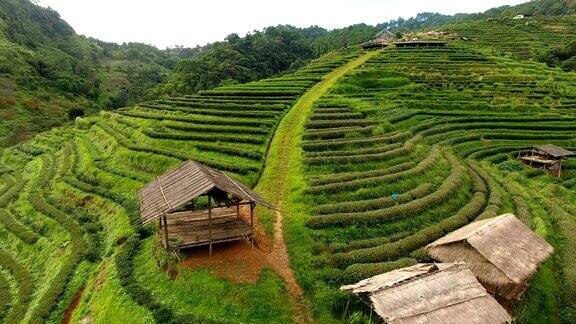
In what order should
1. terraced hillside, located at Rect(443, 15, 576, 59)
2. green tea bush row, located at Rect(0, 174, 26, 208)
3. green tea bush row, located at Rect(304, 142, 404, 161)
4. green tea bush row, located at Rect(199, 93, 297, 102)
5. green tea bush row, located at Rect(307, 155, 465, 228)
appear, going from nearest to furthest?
1. green tea bush row, located at Rect(307, 155, 465, 228)
2. green tea bush row, located at Rect(304, 142, 404, 161)
3. green tea bush row, located at Rect(0, 174, 26, 208)
4. green tea bush row, located at Rect(199, 93, 297, 102)
5. terraced hillside, located at Rect(443, 15, 576, 59)

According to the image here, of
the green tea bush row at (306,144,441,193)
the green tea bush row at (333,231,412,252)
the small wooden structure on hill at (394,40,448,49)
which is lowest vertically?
the green tea bush row at (333,231,412,252)

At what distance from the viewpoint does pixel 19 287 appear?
984 inches

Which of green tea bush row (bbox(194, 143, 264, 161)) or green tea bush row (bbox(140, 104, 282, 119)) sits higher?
green tea bush row (bbox(140, 104, 282, 119))

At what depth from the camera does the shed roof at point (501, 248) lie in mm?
19672

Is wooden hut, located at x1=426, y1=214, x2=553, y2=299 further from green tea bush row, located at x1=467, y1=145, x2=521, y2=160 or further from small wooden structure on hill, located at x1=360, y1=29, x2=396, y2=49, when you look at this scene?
small wooden structure on hill, located at x1=360, y1=29, x2=396, y2=49

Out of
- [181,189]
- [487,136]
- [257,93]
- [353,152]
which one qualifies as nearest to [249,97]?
[257,93]

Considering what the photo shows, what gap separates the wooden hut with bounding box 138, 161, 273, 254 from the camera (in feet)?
66.4

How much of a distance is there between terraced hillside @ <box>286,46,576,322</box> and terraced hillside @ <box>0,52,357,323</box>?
4.12 metres

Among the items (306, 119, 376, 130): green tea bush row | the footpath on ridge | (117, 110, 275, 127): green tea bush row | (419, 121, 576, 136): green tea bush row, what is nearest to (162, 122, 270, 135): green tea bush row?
(117, 110, 275, 127): green tea bush row

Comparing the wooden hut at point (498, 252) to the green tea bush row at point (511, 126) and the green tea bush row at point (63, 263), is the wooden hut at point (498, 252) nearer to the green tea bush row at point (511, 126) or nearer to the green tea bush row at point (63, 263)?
the green tea bush row at point (63, 263)

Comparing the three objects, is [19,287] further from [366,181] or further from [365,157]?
[365,157]

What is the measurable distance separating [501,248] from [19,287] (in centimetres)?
2566

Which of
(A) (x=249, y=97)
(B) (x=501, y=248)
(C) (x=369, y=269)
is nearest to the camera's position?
(B) (x=501, y=248)

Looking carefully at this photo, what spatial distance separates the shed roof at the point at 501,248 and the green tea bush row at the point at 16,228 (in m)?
25.0
